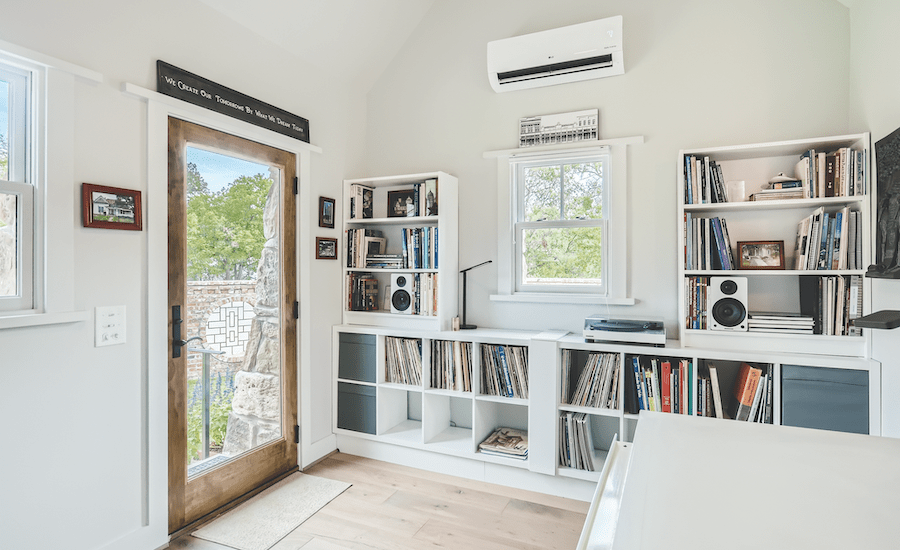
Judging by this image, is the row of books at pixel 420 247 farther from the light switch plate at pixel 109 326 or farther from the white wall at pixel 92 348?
the light switch plate at pixel 109 326

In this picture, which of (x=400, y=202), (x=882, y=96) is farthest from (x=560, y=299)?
(x=882, y=96)

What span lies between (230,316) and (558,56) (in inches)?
96.8

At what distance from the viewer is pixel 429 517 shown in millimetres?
2477

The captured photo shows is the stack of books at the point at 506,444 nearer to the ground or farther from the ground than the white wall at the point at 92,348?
nearer to the ground

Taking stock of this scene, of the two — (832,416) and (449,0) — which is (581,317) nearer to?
(832,416)

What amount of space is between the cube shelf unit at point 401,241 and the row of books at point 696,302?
1432 millimetres

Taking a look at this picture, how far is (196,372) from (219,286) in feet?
1.49

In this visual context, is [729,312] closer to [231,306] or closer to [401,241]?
[401,241]

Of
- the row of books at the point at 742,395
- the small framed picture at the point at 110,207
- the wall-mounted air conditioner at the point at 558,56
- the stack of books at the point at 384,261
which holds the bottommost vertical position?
the row of books at the point at 742,395

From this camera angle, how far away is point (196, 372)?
2.40 meters

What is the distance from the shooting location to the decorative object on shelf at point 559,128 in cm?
293

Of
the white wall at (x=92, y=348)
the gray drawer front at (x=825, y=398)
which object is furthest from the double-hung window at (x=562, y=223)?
the white wall at (x=92, y=348)

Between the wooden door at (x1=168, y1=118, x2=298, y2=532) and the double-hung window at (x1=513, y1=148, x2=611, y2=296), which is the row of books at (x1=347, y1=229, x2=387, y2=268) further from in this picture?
the double-hung window at (x1=513, y1=148, x2=611, y2=296)

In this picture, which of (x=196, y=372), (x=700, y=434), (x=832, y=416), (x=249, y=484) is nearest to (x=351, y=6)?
(x=196, y=372)
